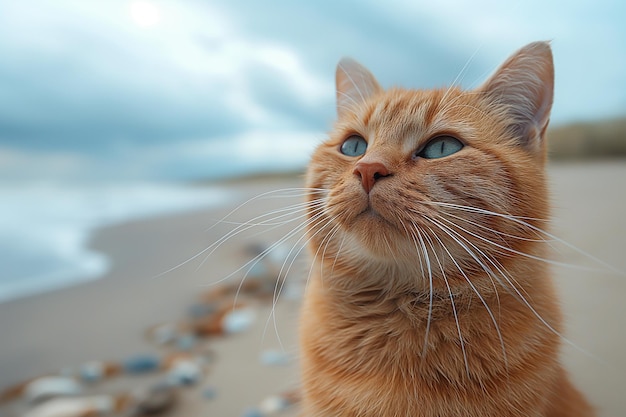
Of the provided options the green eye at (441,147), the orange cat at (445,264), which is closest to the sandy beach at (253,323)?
the orange cat at (445,264)

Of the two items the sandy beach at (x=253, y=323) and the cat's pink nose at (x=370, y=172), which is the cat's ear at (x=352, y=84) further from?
the cat's pink nose at (x=370, y=172)

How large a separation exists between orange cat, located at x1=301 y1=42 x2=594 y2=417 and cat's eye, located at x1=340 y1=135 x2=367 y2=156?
38 millimetres

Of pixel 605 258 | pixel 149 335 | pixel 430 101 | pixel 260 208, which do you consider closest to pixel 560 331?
pixel 430 101

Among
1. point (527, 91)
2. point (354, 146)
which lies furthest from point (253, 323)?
point (527, 91)

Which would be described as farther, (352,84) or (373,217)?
(352,84)

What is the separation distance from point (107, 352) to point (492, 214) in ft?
5.26

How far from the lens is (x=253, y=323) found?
189 cm

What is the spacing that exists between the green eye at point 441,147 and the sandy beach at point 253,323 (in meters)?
0.25

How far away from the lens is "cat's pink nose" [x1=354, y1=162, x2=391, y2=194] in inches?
30.1

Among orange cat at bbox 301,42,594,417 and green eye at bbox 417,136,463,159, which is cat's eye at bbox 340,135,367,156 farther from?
green eye at bbox 417,136,463,159

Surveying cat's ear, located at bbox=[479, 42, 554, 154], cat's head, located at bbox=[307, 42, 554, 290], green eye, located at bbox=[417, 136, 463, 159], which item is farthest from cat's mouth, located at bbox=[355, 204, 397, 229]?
cat's ear, located at bbox=[479, 42, 554, 154]

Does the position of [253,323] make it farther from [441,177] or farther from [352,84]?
[441,177]

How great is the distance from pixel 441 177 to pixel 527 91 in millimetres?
315

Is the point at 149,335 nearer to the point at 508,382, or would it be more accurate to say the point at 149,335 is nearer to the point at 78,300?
the point at 78,300
